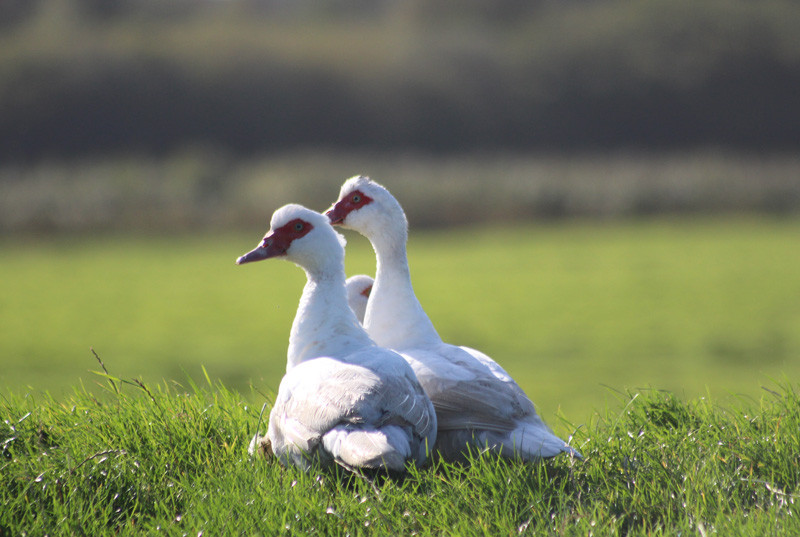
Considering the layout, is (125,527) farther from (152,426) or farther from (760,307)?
(760,307)

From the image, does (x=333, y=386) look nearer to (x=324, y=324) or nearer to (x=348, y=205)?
(x=324, y=324)

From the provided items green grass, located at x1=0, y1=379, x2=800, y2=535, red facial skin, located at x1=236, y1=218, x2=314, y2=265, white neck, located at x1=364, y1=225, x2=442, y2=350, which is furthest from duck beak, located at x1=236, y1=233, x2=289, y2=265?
green grass, located at x1=0, y1=379, x2=800, y2=535

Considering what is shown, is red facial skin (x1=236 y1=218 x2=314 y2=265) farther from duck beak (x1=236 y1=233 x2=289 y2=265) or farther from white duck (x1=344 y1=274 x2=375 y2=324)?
white duck (x1=344 y1=274 x2=375 y2=324)

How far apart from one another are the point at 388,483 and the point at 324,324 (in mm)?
696

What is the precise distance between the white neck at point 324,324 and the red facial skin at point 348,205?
0.44m

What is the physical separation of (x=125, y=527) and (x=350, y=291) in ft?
5.61

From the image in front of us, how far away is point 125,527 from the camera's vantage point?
2160mm

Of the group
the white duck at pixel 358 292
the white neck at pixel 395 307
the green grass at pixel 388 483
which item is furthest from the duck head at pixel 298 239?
the white duck at pixel 358 292

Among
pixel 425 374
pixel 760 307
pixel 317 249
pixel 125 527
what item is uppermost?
pixel 317 249

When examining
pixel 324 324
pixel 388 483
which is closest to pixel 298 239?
pixel 324 324

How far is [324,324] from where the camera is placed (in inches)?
106

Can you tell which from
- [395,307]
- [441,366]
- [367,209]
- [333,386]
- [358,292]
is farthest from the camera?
[358,292]

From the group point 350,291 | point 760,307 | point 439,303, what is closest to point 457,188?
point 439,303

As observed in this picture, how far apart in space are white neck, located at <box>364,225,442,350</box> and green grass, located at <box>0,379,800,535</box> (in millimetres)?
598
